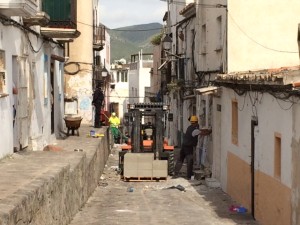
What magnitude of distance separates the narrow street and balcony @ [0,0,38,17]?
436cm

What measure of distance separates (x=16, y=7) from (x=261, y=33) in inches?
371

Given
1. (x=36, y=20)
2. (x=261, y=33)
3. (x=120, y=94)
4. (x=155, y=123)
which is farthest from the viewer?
(x=120, y=94)

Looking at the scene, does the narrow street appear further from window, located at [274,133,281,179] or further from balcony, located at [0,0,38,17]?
balcony, located at [0,0,38,17]

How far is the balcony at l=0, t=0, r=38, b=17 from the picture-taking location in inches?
519

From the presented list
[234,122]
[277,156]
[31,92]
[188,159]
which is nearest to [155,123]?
[188,159]

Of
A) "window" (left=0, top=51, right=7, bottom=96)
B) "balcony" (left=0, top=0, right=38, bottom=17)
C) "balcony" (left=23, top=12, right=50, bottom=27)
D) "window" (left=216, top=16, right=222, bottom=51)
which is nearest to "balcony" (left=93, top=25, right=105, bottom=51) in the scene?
"window" (left=216, top=16, right=222, bottom=51)

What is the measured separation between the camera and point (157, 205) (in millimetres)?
16484

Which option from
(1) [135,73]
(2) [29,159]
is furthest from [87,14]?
(1) [135,73]

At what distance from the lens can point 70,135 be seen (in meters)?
23.7

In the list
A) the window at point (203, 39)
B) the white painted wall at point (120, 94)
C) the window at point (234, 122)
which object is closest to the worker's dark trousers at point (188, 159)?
the window at point (203, 39)

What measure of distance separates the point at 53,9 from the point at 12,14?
7220 mm

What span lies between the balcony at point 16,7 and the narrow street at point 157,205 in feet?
14.3

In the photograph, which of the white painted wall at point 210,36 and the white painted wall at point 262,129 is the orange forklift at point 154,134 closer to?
the white painted wall at point 210,36

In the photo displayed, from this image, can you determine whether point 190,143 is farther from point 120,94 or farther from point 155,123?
point 120,94
